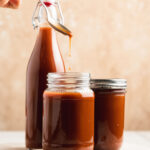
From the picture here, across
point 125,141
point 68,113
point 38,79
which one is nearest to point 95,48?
point 125,141

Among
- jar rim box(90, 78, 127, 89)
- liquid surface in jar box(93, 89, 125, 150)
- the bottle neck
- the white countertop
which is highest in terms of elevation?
the bottle neck

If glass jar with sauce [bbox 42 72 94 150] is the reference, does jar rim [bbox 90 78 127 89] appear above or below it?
above

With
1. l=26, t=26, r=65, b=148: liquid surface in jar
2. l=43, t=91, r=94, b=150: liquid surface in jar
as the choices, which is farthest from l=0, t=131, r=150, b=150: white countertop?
l=43, t=91, r=94, b=150: liquid surface in jar

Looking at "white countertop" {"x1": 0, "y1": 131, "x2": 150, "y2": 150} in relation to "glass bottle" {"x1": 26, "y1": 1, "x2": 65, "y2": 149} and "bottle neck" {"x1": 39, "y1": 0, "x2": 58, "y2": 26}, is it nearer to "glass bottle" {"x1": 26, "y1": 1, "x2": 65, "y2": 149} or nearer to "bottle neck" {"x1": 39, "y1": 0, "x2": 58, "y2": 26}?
"glass bottle" {"x1": 26, "y1": 1, "x2": 65, "y2": 149}

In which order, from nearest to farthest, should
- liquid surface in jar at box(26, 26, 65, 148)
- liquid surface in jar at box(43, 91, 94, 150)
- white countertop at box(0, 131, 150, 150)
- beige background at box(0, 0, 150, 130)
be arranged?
liquid surface in jar at box(43, 91, 94, 150), liquid surface in jar at box(26, 26, 65, 148), white countertop at box(0, 131, 150, 150), beige background at box(0, 0, 150, 130)

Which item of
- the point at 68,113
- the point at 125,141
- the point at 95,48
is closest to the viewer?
the point at 68,113

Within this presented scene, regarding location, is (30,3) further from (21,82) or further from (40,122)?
(40,122)

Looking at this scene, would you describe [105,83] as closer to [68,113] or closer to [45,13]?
[68,113]

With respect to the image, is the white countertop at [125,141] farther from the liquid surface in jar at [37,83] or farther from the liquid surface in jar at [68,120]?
the liquid surface in jar at [68,120]
